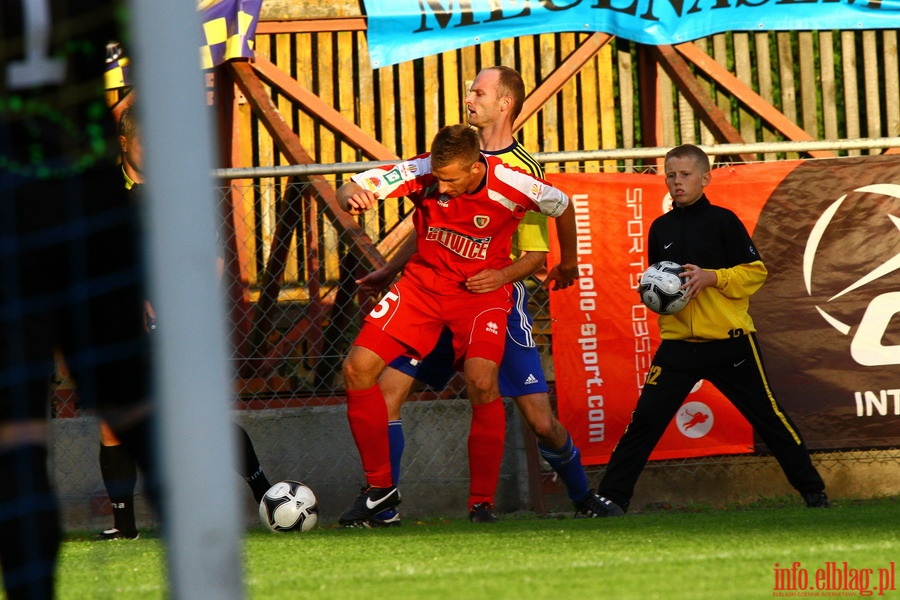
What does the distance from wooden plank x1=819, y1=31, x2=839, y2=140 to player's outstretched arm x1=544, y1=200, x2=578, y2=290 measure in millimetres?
4641

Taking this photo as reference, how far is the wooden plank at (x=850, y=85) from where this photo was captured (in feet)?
33.2

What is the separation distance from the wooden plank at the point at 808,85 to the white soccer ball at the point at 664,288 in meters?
4.45

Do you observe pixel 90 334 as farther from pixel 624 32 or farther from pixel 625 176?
pixel 624 32

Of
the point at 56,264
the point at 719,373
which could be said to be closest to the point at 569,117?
the point at 719,373

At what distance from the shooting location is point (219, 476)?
240cm

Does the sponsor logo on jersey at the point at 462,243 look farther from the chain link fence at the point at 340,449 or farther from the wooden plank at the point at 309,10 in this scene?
the wooden plank at the point at 309,10

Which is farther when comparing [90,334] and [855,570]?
[855,570]

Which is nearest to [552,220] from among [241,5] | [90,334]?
[241,5]

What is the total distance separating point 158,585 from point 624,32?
6.23 m

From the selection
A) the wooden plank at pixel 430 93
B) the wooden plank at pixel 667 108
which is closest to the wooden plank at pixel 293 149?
the wooden plank at pixel 430 93

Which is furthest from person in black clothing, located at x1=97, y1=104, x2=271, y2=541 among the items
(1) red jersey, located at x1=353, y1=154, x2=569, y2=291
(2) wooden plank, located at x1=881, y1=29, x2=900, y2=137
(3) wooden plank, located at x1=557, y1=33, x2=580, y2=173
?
(2) wooden plank, located at x1=881, y1=29, x2=900, y2=137

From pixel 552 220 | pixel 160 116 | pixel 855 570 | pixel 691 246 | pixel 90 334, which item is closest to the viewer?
pixel 160 116

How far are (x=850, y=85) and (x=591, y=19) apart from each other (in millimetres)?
2430

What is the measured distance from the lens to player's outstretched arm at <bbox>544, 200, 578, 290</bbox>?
20.6 ft
